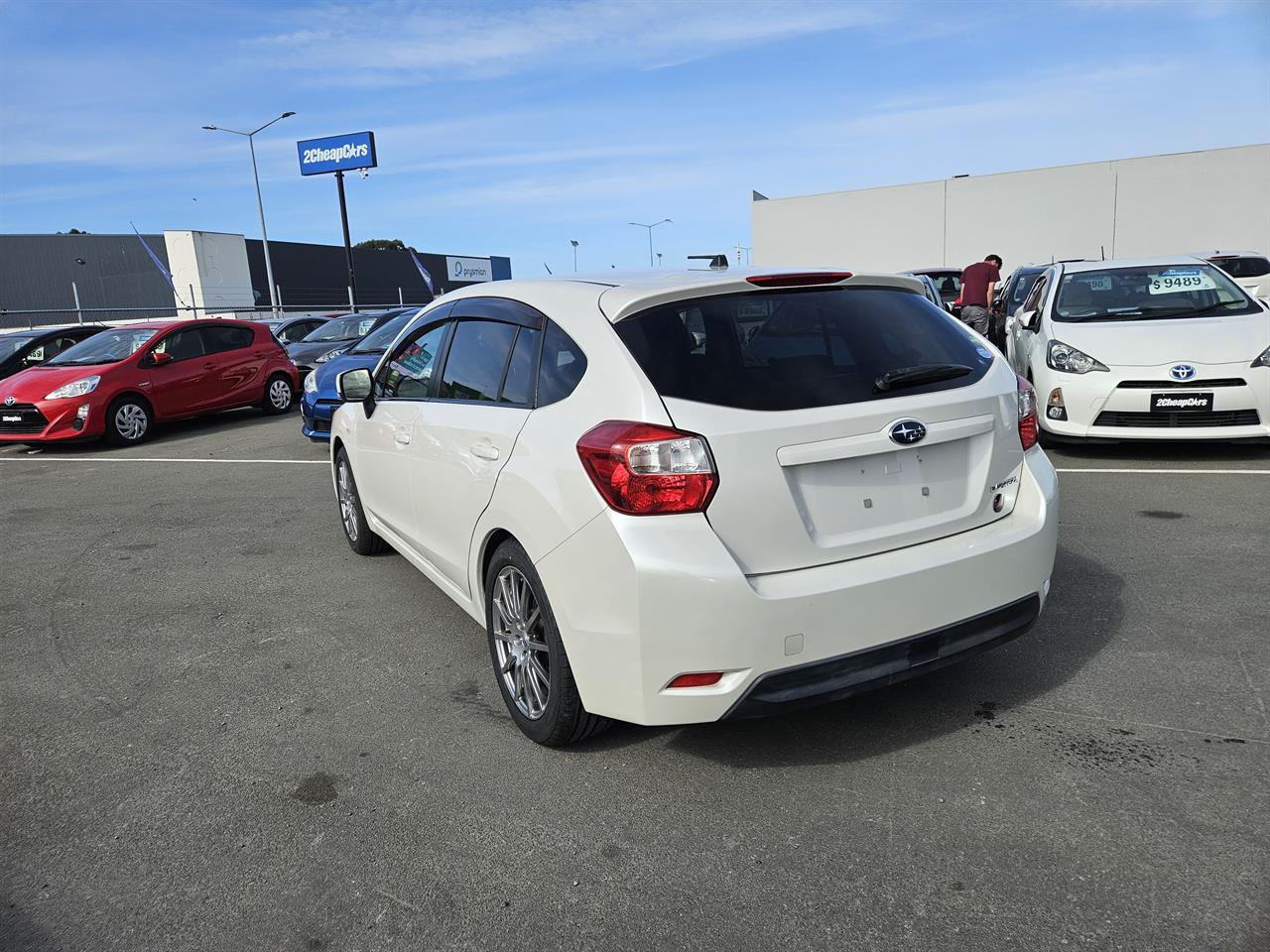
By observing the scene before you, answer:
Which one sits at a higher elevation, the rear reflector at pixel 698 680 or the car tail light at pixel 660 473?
the car tail light at pixel 660 473

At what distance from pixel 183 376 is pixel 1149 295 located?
1163 cm

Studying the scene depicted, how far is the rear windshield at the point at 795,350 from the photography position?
2.86 meters

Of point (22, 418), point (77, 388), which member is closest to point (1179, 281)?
point (77, 388)

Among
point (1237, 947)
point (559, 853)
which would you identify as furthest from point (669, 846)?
point (1237, 947)

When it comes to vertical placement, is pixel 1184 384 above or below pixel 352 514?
above

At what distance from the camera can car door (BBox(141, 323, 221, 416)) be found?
12.2 metres

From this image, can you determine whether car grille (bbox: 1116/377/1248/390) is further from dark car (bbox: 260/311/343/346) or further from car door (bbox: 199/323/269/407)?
dark car (bbox: 260/311/343/346)

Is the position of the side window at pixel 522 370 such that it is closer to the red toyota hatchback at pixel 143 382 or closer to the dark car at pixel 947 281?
the red toyota hatchback at pixel 143 382

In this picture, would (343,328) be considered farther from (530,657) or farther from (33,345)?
(530,657)

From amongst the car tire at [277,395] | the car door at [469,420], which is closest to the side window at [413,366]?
the car door at [469,420]

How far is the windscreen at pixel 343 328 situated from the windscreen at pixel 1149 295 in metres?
11.5

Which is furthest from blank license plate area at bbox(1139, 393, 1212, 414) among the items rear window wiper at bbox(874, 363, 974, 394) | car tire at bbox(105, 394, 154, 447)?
car tire at bbox(105, 394, 154, 447)

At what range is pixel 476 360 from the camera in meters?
3.88

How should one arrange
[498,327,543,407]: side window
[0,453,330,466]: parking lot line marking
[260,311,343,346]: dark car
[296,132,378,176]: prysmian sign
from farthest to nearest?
[296,132,378,176]: prysmian sign → [260,311,343,346]: dark car → [0,453,330,466]: parking lot line marking → [498,327,543,407]: side window
